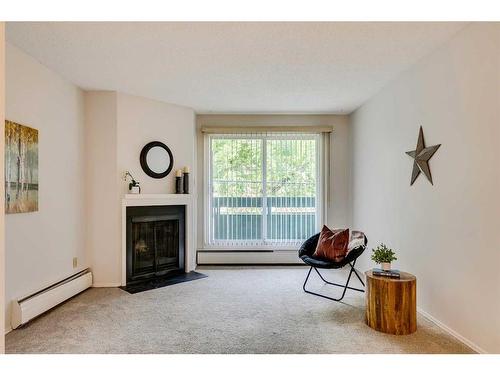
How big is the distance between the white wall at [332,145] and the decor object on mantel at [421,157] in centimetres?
185

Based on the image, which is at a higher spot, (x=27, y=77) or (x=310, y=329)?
(x=27, y=77)

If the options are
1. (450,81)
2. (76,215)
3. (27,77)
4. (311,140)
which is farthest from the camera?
(311,140)

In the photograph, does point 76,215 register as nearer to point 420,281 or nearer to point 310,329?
point 310,329

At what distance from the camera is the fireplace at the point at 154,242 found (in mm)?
3781

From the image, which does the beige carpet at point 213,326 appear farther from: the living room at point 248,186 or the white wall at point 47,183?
the white wall at point 47,183

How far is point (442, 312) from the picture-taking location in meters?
2.46

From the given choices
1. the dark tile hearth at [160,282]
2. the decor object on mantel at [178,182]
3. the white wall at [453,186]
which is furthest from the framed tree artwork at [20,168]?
the white wall at [453,186]

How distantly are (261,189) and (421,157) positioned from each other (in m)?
2.46

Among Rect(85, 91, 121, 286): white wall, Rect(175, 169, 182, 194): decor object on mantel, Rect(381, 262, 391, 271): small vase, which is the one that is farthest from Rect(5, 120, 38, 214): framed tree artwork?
Rect(381, 262, 391, 271): small vase

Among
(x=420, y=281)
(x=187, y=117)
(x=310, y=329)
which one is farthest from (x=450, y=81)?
(x=187, y=117)

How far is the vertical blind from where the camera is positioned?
4715mm

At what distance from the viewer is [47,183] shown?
9.72 feet

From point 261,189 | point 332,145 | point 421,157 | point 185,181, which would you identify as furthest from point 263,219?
point 421,157
